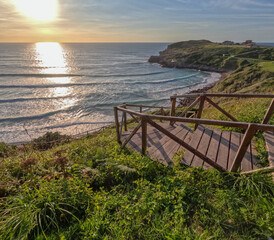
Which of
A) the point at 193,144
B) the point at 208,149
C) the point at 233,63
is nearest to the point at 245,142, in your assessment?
the point at 208,149

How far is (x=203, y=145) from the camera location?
4523 mm

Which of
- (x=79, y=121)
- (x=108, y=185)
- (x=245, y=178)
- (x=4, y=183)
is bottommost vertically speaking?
(x=79, y=121)

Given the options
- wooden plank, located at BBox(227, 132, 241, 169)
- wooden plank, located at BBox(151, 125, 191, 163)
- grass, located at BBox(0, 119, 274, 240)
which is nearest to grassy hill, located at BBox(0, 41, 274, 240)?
grass, located at BBox(0, 119, 274, 240)

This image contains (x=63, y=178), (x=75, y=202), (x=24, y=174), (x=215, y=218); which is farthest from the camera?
(x=24, y=174)

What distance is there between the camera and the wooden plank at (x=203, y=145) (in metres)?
3.87

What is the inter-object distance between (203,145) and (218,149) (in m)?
0.38

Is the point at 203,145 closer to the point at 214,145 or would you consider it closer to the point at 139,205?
the point at 214,145

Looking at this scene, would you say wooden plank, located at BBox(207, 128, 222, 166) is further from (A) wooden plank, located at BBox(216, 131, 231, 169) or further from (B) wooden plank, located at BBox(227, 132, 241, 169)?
(B) wooden plank, located at BBox(227, 132, 241, 169)

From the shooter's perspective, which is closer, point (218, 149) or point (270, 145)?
point (270, 145)

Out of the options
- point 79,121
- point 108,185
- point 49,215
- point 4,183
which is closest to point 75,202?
point 49,215

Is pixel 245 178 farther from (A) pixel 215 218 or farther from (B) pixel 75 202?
(B) pixel 75 202

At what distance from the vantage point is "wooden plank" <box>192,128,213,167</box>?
387cm

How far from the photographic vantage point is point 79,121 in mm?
21547

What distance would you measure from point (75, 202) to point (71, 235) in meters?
0.55
